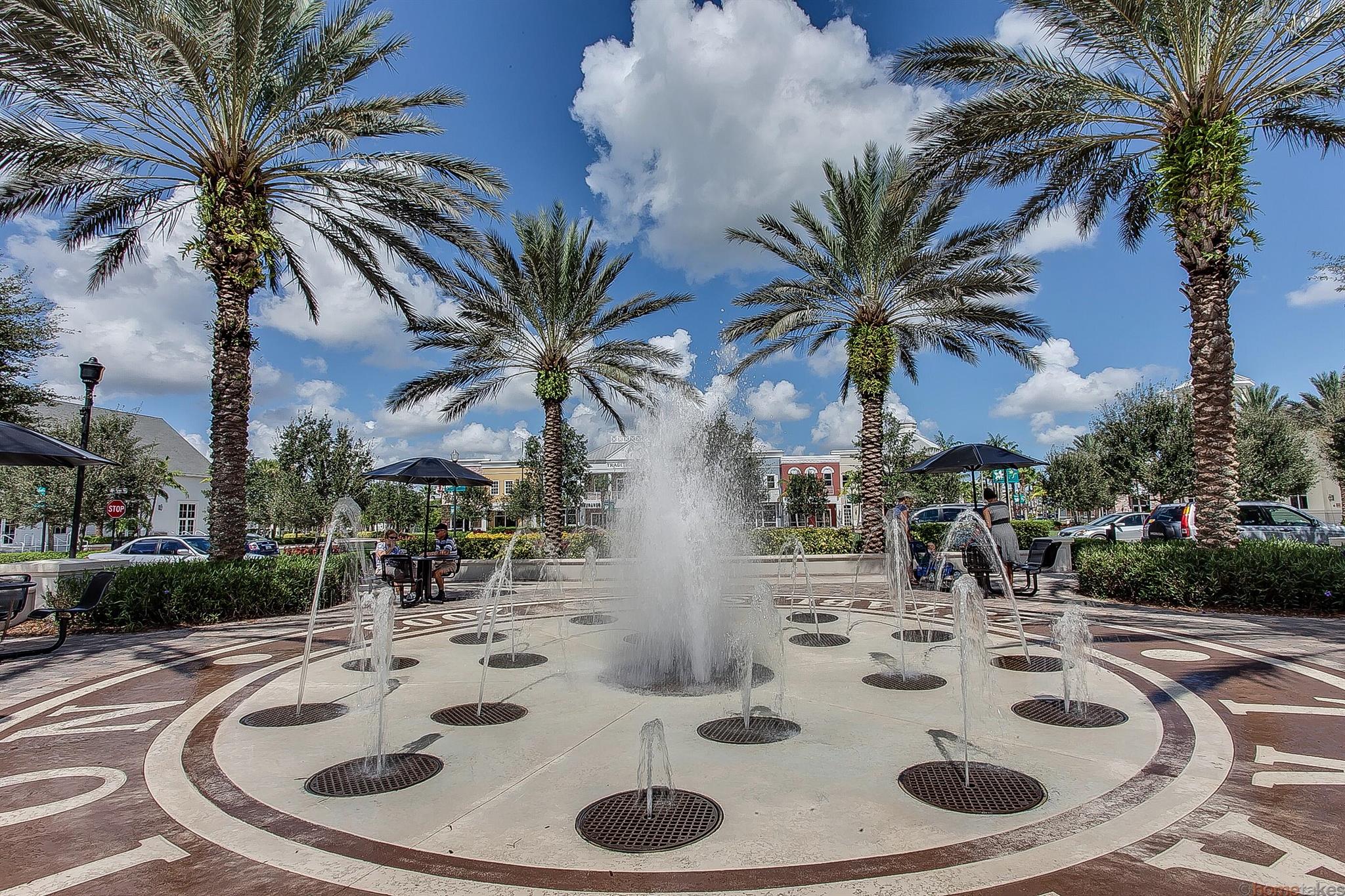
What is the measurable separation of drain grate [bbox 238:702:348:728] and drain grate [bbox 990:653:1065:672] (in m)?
5.98

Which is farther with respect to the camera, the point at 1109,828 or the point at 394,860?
the point at 1109,828

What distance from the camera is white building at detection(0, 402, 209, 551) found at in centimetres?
4144

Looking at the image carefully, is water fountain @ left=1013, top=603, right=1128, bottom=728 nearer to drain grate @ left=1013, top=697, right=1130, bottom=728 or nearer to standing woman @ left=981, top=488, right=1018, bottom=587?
drain grate @ left=1013, top=697, right=1130, bottom=728

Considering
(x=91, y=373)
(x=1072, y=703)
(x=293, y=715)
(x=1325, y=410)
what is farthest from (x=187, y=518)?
(x=1325, y=410)

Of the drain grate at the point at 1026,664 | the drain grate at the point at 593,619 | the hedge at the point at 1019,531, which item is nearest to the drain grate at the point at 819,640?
the drain grate at the point at 1026,664

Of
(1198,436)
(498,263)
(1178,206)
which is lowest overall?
(1198,436)

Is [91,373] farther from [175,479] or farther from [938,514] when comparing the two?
[175,479]

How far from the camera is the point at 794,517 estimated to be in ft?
175

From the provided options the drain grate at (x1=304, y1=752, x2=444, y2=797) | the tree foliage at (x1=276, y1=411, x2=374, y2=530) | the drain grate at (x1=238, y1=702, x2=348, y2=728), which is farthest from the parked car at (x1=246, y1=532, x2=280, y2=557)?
the drain grate at (x1=304, y1=752, x2=444, y2=797)

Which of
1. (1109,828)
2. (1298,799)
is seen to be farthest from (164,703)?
(1298,799)

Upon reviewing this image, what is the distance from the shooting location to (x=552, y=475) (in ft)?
60.5

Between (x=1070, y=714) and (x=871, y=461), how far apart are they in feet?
43.5

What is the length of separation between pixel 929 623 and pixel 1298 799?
559 centimetres

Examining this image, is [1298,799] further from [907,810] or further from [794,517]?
[794,517]
